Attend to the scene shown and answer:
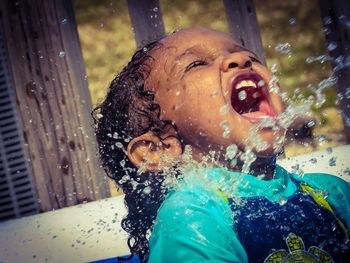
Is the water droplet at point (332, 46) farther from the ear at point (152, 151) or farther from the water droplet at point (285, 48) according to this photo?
the ear at point (152, 151)

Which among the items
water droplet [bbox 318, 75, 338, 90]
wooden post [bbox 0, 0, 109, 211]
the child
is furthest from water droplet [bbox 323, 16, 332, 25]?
the child

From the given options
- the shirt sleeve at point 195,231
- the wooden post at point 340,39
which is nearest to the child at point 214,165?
the shirt sleeve at point 195,231

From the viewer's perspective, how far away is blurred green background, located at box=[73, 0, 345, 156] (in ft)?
11.9

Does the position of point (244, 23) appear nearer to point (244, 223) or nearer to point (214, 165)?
point (214, 165)

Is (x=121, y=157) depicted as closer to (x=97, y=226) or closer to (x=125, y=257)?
(x=125, y=257)

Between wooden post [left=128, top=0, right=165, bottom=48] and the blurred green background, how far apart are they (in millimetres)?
151

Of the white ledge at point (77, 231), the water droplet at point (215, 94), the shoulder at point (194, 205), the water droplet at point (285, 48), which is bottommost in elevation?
the white ledge at point (77, 231)

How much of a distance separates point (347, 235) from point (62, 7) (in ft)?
8.55

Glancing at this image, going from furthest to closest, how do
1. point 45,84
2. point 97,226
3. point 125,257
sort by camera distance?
point 45,84 → point 97,226 → point 125,257

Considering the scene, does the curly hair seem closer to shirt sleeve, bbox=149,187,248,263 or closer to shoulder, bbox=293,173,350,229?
shirt sleeve, bbox=149,187,248,263

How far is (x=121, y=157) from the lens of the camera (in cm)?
203

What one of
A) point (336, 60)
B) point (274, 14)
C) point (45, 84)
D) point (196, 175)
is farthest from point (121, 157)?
point (336, 60)

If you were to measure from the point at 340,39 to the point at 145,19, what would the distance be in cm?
159

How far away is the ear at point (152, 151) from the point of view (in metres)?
1.75
